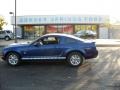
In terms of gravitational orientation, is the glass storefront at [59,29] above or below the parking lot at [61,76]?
above

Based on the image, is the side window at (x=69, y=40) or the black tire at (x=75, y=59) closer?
the black tire at (x=75, y=59)

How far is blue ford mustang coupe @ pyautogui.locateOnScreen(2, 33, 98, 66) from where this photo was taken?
54.1 feet

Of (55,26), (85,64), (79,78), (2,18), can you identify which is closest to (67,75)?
(79,78)

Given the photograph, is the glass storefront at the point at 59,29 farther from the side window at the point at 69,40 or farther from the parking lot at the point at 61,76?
the side window at the point at 69,40

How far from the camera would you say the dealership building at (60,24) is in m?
58.4

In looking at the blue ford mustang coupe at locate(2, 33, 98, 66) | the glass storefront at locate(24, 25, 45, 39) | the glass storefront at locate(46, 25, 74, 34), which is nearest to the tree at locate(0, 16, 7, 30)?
the glass storefront at locate(24, 25, 45, 39)

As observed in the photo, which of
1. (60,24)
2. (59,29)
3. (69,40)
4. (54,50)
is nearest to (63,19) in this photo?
(60,24)

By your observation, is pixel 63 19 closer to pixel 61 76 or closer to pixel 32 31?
pixel 32 31

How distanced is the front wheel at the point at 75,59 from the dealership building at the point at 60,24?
41643 mm

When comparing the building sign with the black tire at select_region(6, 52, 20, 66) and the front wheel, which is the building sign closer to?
the black tire at select_region(6, 52, 20, 66)

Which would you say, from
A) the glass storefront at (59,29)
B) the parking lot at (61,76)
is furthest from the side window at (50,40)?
the glass storefront at (59,29)

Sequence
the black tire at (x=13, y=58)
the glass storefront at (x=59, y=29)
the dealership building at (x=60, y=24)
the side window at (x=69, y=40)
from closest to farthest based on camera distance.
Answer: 1. the side window at (x=69, y=40)
2. the black tire at (x=13, y=58)
3. the dealership building at (x=60, y=24)
4. the glass storefront at (x=59, y=29)

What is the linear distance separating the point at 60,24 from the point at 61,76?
1799 inches

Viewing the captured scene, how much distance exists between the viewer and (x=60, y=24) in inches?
2344
